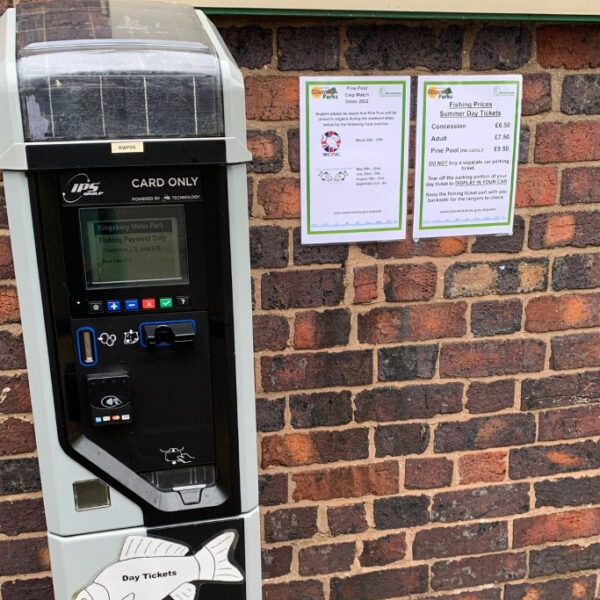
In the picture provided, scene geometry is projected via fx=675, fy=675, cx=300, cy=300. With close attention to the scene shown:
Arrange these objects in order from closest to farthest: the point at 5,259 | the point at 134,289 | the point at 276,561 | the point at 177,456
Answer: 1. the point at 134,289
2. the point at 177,456
3. the point at 5,259
4. the point at 276,561

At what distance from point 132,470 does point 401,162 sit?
114 centimetres

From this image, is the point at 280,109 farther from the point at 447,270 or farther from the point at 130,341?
the point at 130,341

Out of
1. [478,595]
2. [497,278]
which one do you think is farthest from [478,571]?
[497,278]

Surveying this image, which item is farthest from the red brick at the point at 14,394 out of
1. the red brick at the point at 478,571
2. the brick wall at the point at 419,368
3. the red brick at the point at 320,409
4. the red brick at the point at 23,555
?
the red brick at the point at 478,571

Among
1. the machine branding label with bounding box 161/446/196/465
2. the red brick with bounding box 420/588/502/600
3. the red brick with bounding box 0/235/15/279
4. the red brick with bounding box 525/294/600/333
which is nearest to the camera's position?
the machine branding label with bounding box 161/446/196/465

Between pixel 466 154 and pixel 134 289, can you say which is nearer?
pixel 134 289

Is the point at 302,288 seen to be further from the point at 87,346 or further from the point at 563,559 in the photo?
the point at 563,559

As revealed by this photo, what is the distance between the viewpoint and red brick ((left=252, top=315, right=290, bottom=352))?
2016mm

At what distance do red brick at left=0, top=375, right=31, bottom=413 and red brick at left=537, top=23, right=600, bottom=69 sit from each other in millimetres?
1772

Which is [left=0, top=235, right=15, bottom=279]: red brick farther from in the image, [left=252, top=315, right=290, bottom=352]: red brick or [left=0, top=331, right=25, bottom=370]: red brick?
[left=252, top=315, right=290, bottom=352]: red brick

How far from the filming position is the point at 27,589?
2107mm

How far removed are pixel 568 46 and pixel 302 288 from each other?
1.06 m

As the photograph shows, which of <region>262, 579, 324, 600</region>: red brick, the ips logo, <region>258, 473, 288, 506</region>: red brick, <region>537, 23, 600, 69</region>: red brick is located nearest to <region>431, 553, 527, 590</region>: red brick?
<region>262, 579, 324, 600</region>: red brick

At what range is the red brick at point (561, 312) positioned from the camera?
216 centimetres
